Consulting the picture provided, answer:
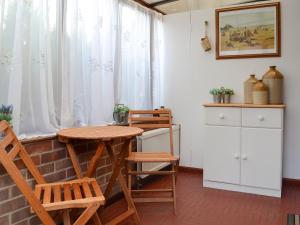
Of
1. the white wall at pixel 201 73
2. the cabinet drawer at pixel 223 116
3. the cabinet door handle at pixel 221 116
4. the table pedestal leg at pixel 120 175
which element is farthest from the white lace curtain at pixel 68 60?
the cabinet door handle at pixel 221 116

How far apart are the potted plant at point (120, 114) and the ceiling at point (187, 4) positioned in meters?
1.41

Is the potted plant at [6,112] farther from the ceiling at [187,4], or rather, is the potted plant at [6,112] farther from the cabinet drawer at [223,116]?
the ceiling at [187,4]

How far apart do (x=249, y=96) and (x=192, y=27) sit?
1.18 metres

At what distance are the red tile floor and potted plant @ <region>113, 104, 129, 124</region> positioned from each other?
80cm

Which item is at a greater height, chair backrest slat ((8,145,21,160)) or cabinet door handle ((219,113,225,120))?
cabinet door handle ((219,113,225,120))

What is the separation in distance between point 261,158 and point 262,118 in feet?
1.38

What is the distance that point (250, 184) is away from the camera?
329 cm

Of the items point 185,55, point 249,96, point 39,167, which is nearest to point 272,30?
point 249,96

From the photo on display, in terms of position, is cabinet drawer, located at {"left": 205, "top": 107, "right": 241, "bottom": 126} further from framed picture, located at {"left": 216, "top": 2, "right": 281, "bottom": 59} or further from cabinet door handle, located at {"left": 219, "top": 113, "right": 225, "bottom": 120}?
framed picture, located at {"left": 216, "top": 2, "right": 281, "bottom": 59}

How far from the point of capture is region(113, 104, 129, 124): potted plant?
3.09 m

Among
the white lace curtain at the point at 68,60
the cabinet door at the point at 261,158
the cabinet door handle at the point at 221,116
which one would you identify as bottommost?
the cabinet door at the point at 261,158

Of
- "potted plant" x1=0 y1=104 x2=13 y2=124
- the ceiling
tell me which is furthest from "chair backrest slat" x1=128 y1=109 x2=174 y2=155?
the ceiling

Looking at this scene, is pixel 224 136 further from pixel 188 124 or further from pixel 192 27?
pixel 192 27

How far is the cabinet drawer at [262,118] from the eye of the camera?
10.3ft
